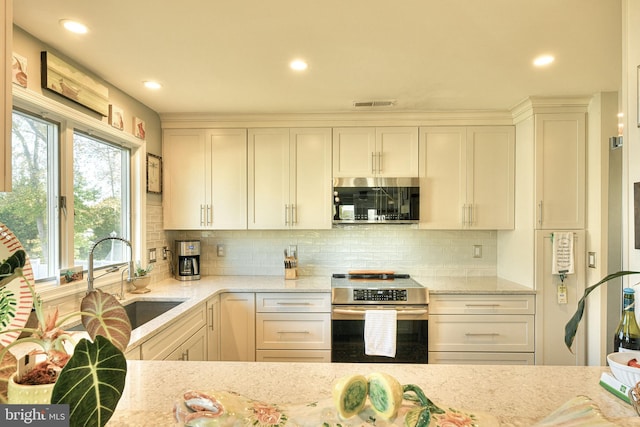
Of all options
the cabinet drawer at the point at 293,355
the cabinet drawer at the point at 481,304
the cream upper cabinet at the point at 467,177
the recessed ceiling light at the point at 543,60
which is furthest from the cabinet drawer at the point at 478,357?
the recessed ceiling light at the point at 543,60

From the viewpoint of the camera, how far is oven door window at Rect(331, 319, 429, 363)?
2.75 metres

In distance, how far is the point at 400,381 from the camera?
1094 mm

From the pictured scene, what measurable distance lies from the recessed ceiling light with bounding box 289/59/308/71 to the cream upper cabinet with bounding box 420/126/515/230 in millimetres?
1390

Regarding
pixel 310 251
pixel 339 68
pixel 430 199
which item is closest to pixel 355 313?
pixel 310 251

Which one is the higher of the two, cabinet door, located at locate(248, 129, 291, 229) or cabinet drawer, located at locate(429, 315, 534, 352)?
cabinet door, located at locate(248, 129, 291, 229)

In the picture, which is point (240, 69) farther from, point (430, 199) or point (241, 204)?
point (430, 199)

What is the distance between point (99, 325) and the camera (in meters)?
0.60

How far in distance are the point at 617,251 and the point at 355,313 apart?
2048 mm

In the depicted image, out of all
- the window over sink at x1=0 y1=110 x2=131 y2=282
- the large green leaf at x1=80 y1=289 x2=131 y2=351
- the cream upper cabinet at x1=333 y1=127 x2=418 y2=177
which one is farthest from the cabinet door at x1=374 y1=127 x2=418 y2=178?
the large green leaf at x1=80 y1=289 x2=131 y2=351

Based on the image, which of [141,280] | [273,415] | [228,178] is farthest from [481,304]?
[141,280]

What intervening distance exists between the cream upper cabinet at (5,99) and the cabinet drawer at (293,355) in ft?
7.75

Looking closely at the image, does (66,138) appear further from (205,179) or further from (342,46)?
(342,46)

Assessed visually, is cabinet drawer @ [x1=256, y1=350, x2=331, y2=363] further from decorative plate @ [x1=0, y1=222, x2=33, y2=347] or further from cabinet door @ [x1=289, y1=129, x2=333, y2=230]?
decorative plate @ [x1=0, y1=222, x2=33, y2=347]

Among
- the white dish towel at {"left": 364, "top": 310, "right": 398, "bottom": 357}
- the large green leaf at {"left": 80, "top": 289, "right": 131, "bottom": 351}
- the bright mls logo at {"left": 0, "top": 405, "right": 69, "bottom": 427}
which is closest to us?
the bright mls logo at {"left": 0, "top": 405, "right": 69, "bottom": 427}
